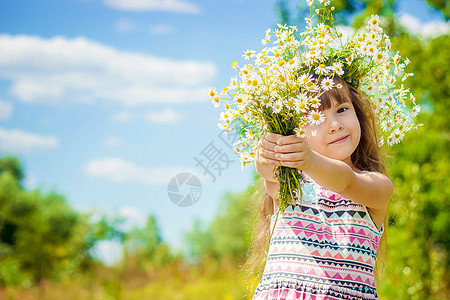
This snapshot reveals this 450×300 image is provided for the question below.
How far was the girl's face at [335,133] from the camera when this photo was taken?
242cm

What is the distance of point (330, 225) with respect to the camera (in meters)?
2.41

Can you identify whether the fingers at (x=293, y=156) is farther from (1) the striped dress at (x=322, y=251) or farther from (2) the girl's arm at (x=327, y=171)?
(1) the striped dress at (x=322, y=251)

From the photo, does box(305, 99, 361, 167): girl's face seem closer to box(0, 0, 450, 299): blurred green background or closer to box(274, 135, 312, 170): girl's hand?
box(274, 135, 312, 170): girl's hand

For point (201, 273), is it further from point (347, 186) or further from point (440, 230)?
point (347, 186)

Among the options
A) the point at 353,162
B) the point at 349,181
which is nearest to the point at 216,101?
the point at 349,181

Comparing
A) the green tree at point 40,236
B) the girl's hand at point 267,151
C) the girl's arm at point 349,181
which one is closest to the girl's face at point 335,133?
the girl's arm at point 349,181

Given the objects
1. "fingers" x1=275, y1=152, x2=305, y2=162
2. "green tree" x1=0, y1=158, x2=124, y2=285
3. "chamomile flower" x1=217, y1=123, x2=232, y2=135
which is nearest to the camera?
"fingers" x1=275, y1=152, x2=305, y2=162

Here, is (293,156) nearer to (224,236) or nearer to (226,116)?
(226,116)

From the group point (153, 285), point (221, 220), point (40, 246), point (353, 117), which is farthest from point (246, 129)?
point (221, 220)

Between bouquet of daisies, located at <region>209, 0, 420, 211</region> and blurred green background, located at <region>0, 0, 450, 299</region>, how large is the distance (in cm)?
61

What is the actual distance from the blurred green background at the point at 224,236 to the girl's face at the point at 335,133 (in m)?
0.70

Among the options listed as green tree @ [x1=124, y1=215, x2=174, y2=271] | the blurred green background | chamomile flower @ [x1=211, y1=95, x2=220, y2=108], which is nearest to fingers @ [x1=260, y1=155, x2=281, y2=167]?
chamomile flower @ [x1=211, y1=95, x2=220, y2=108]

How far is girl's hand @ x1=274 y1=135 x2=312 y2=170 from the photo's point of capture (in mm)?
2025

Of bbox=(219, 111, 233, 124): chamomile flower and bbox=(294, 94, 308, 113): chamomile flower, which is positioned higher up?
bbox=(219, 111, 233, 124): chamomile flower
